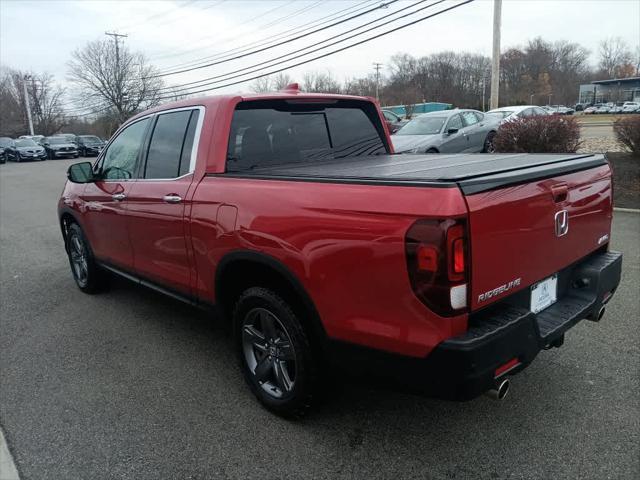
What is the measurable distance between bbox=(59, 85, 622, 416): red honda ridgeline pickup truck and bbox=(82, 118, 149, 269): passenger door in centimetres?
5

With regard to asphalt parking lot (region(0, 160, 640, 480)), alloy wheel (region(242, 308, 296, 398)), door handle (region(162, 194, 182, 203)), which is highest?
door handle (region(162, 194, 182, 203))

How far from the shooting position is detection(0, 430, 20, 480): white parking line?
8.61 ft

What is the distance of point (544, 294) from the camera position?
268 cm

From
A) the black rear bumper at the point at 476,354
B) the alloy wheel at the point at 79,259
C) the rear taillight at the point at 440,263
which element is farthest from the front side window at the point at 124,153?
the rear taillight at the point at 440,263

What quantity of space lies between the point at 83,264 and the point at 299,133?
122 inches

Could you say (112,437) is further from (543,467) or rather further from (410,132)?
(410,132)

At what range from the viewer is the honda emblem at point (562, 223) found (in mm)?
2604

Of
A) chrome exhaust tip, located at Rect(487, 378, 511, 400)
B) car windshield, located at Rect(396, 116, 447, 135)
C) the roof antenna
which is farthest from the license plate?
car windshield, located at Rect(396, 116, 447, 135)

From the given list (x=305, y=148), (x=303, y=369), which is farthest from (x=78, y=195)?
(x=303, y=369)

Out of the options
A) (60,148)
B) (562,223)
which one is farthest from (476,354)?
(60,148)

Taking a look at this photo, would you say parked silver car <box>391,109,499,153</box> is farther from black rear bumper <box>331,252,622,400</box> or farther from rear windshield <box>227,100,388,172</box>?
black rear bumper <box>331,252,622,400</box>

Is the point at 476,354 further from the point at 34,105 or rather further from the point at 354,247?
the point at 34,105

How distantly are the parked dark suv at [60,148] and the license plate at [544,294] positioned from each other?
1518 inches

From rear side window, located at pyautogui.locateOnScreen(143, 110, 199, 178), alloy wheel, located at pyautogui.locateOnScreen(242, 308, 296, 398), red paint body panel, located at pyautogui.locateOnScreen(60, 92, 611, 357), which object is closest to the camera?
red paint body panel, located at pyautogui.locateOnScreen(60, 92, 611, 357)
